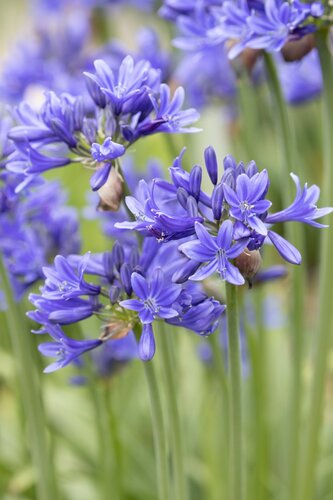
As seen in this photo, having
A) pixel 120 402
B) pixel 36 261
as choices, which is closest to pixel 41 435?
pixel 36 261

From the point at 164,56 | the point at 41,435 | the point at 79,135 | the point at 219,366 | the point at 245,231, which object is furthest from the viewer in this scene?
the point at 164,56

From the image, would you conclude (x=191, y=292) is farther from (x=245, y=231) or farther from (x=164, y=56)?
(x=164, y=56)

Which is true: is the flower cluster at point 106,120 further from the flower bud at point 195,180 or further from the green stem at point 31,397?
the green stem at point 31,397

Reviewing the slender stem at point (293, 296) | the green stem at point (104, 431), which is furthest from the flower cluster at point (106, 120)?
the green stem at point (104, 431)

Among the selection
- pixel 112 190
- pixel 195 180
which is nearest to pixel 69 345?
pixel 112 190

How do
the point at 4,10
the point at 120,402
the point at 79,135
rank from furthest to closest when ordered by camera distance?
1. the point at 4,10
2. the point at 120,402
3. the point at 79,135

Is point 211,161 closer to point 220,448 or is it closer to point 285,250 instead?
point 285,250
